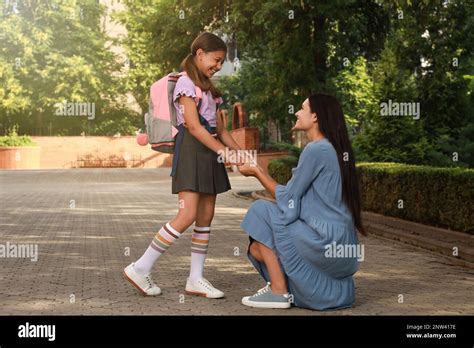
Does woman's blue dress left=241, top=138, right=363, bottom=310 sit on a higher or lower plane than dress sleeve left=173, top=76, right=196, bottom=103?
lower

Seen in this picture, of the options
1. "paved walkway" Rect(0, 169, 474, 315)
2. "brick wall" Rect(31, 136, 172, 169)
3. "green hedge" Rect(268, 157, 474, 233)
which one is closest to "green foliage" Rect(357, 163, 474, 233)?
"green hedge" Rect(268, 157, 474, 233)

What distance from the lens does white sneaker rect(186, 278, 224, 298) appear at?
691cm

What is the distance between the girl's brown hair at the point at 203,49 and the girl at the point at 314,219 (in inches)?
33.7

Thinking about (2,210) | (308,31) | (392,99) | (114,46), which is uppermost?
(114,46)

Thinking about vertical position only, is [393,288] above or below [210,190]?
below

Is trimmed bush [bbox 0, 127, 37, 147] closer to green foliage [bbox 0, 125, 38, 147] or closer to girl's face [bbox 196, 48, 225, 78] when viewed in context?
green foliage [bbox 0, 125, 38, 147]

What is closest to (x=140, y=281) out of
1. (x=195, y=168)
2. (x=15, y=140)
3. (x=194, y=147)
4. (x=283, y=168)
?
(x=195, y=168)

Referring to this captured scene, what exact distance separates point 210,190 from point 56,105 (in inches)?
1951

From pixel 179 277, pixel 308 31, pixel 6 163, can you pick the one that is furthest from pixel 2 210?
pixel 6 163

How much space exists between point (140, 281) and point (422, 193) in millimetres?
6854

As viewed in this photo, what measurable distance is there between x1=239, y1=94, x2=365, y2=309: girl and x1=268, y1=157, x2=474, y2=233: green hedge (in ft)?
16.8
